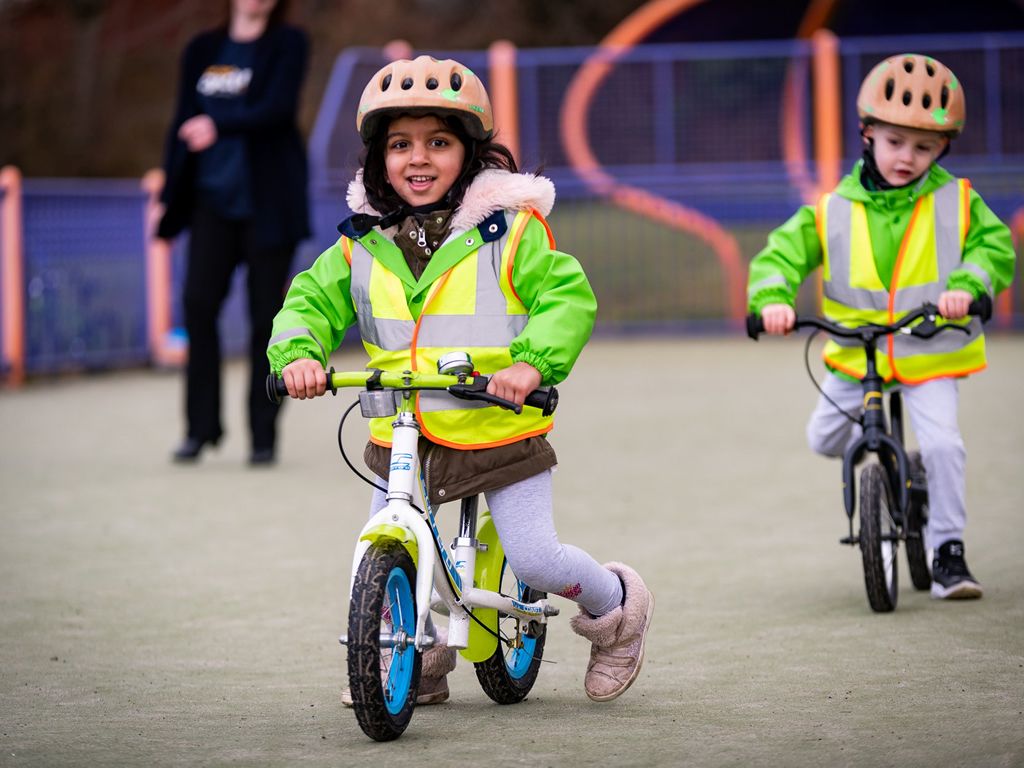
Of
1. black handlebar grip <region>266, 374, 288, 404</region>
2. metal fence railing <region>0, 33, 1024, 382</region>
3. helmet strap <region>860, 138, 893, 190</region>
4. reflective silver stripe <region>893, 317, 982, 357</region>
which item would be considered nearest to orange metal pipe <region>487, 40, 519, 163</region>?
metal fence railing <region>0, 33, 1024, 382</region>

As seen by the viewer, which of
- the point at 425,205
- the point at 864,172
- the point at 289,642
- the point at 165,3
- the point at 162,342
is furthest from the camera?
the point at 165,3

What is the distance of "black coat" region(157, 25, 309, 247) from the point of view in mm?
9430

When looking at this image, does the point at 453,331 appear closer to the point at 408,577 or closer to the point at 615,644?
the point at 408,577

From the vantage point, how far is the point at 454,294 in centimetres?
464

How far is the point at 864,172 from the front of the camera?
20.8ft

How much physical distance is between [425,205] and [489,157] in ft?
0.74

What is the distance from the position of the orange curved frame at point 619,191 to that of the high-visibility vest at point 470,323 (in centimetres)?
1309

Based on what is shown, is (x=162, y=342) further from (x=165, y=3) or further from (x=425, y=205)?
(x=165, y=3)

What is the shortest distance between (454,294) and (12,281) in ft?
34.2

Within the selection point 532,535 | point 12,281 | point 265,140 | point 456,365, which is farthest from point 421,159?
point 12,281

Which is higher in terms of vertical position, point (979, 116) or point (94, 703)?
point (979, 116)

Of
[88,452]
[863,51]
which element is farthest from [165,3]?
[88,452]

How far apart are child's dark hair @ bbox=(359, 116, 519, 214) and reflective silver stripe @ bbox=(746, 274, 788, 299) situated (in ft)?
4.69

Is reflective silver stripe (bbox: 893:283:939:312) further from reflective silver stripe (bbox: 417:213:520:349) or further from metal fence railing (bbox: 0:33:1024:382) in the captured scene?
metal fence railing (bbox: 0:33:1024:382)
